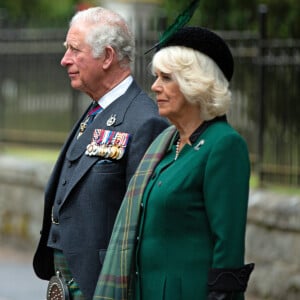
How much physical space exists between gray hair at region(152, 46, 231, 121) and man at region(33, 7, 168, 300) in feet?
2.26

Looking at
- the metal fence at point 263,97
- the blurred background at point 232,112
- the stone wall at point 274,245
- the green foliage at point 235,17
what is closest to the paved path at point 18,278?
the blurred background at point 232,112

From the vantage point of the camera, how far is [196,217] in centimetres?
421

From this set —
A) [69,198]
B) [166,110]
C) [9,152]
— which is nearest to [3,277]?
[9,152]

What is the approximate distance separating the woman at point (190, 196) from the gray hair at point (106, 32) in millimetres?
723

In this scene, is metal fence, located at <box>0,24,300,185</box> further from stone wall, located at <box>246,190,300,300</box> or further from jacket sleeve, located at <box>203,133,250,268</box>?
jacket sleeve, located at <box>203,133,250,268</box>

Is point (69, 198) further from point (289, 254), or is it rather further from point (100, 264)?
point (289, 254)

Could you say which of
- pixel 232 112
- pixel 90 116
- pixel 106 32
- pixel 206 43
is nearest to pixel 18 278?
pixel 232 112

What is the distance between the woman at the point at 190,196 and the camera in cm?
415

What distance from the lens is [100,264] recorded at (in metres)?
5.00

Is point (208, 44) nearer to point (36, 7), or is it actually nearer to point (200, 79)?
point (200, 79)

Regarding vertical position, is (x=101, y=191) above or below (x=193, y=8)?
below

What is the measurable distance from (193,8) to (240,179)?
0.78 meters

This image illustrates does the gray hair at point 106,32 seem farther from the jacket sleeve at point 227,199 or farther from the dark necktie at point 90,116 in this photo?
the jacket sleeve at point 227,199

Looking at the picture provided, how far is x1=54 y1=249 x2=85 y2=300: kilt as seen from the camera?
16.6 ft
